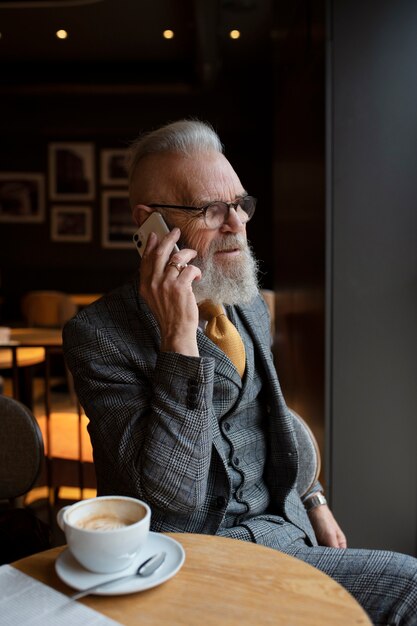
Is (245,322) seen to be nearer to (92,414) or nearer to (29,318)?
(92,414)

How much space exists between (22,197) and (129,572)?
7937mm

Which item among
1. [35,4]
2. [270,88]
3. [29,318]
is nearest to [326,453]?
[29,318]

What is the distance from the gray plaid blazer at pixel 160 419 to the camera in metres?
1.18

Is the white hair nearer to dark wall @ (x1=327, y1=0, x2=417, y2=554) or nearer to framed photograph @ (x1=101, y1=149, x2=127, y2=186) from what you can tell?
dark wall @ (x1=327, y1=0, x2=417, y2=554)

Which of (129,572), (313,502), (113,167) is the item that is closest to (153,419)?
(129,572)

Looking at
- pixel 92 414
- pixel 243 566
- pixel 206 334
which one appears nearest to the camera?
pixel 243 566

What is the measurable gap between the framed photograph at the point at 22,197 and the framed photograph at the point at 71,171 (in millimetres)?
175

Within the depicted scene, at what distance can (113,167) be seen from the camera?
8.22m

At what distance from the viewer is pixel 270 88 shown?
25.1 ft

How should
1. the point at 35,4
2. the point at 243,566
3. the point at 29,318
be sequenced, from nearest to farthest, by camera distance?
the point at 243,566
the point at 35,4
the point at 29,318

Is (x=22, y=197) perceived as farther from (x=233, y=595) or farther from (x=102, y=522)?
(x=233, y=595)

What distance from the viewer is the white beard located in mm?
1477

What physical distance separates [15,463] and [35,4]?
519cm

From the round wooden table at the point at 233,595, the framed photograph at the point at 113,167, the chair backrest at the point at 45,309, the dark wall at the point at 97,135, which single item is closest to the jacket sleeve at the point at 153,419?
the round wooden table at the point at 233,595
